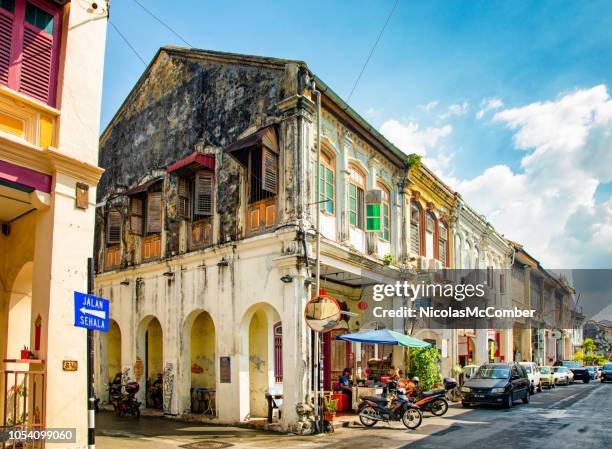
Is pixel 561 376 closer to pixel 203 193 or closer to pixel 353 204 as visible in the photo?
pixel 353 204

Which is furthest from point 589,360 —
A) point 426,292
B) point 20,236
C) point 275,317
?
point 20,236

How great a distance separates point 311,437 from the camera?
44.6 ft

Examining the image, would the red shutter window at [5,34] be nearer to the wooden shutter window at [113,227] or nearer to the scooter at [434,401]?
the wooden shutter window at [113,227]

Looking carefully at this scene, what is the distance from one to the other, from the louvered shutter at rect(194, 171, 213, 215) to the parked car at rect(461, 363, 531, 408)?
11.4 metres

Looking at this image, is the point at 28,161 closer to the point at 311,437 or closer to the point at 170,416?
the point at 311,437

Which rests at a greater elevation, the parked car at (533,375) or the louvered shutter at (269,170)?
the louvered shutter at (269,170)

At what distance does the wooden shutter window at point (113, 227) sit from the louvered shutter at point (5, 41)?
12.7 m

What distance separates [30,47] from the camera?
364 inches

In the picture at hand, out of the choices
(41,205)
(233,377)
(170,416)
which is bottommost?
(170,416)

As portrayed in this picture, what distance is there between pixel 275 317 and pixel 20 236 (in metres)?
7.60

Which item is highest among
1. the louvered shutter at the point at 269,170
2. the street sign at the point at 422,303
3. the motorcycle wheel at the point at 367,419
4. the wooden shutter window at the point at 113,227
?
the louvered shutter at the point at 269,170

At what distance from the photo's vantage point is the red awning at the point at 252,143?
15.4m

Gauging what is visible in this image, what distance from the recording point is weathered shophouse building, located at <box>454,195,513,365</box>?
28820mm

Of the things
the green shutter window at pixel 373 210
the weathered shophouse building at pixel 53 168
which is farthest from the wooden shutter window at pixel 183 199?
the weathered shophouse building at pixel 53 168
